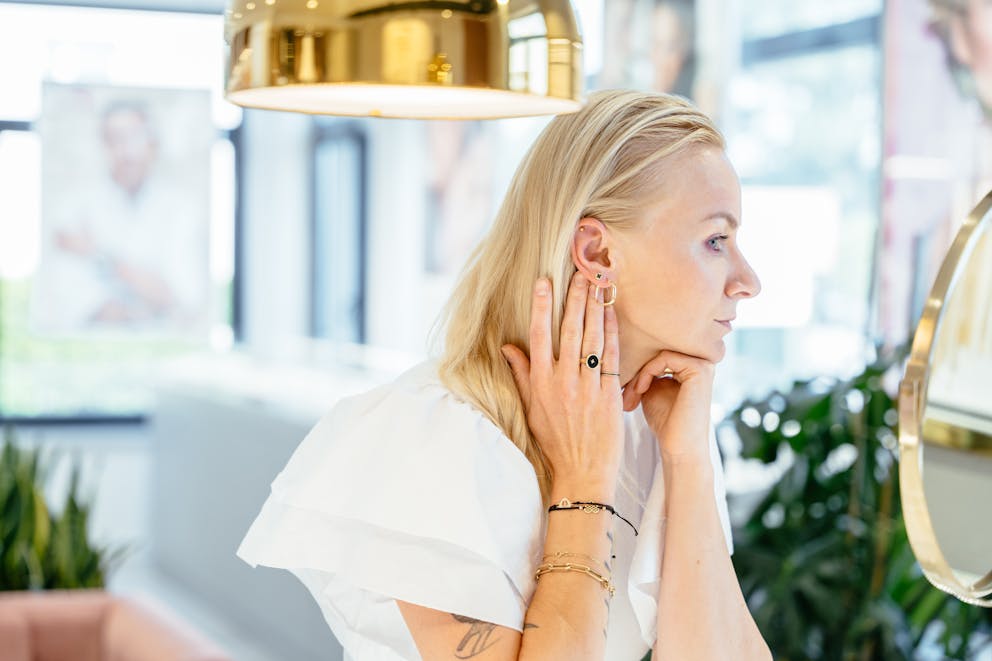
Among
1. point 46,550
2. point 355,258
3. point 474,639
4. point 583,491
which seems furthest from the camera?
point 355,258

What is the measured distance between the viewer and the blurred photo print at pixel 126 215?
716 centimetres

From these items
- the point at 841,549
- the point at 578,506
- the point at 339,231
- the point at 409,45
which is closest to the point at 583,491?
the point at 578,506

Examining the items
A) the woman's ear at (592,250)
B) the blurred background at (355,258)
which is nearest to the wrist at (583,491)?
the woman's ear at (592,250)

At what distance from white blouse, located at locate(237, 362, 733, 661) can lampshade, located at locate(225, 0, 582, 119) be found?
0.41 m

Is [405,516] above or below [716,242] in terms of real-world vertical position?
below

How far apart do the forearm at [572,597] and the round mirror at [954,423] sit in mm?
309

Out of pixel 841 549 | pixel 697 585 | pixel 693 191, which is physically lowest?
pixel 841 549

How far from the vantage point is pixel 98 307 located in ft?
24.1

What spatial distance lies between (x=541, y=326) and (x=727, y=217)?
0.79 ft

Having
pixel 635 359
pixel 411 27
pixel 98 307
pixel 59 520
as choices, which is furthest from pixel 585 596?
pixel 98 307

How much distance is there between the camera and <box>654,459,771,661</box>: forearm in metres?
1.42

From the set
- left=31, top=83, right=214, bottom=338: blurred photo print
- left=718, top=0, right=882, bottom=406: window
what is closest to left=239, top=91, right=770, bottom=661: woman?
left=718, top=0, right=882, bottom=406: window

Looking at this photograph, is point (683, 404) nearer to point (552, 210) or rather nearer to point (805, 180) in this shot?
point (552, 210)

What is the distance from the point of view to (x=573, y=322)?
1.35m
